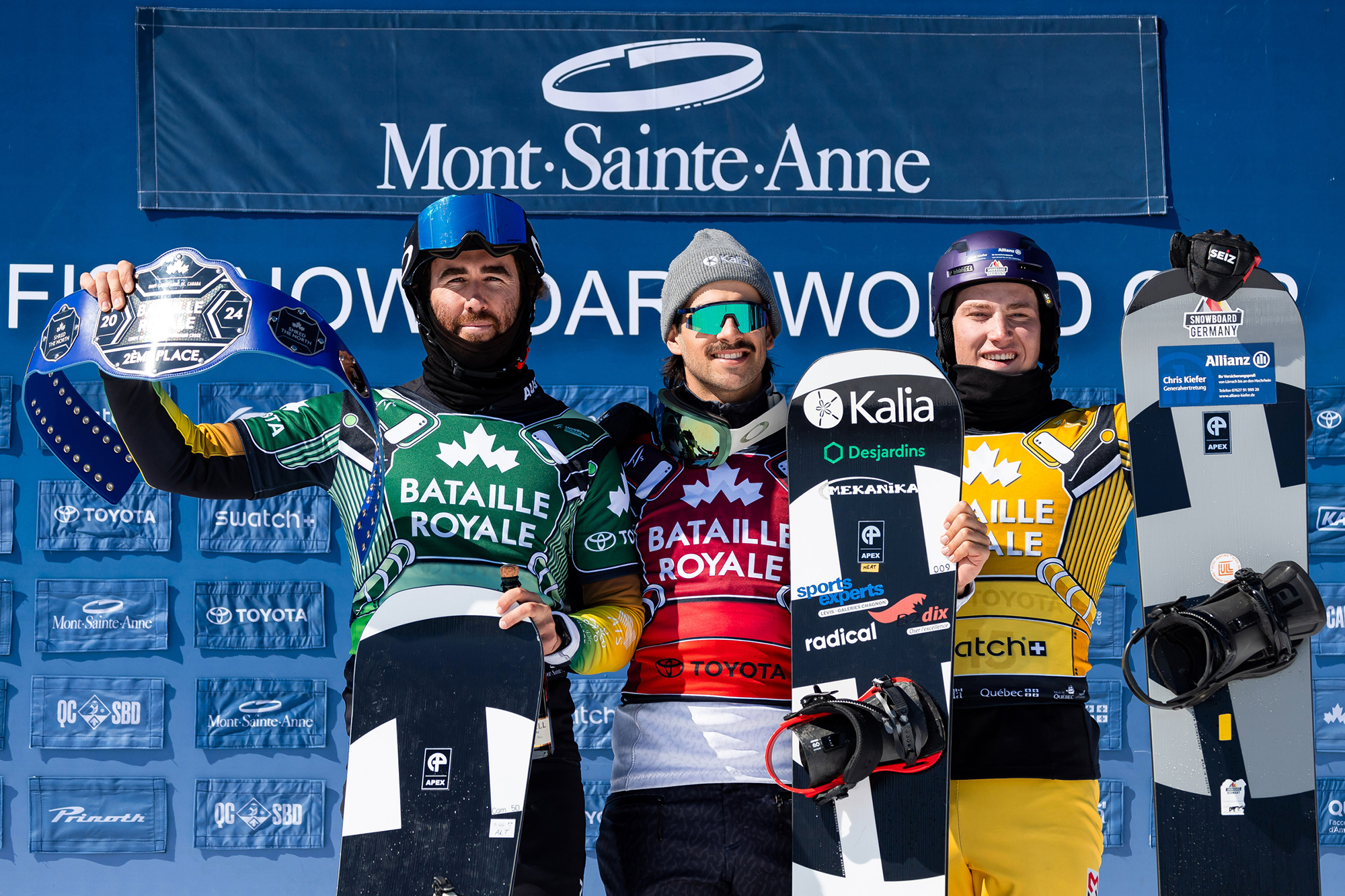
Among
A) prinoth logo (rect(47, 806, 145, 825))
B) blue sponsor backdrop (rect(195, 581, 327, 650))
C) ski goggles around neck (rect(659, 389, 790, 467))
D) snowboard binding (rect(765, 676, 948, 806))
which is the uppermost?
ski goggles around neck (rect(659, 389, 790, 467))

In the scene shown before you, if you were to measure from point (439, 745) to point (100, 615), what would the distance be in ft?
7.57

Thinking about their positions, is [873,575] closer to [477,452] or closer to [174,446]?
[477,452]

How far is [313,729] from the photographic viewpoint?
354 cm

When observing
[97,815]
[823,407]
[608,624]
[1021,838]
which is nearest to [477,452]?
[608,624]

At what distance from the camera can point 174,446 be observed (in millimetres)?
1897

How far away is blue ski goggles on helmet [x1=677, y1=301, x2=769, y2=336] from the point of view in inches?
82.5

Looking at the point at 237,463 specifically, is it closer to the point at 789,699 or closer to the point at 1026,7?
the point at 789,699

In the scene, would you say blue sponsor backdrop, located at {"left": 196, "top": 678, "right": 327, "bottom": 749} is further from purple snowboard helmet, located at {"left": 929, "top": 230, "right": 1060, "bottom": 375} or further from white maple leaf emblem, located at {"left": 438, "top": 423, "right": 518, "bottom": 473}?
purple snowboard helmet, located at {"left": 929, "top": 230, "right": 1060, "bottom": 375}

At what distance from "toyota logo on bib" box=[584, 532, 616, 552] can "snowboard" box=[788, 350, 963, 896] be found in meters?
0.37

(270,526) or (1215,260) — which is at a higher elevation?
(1215,260)

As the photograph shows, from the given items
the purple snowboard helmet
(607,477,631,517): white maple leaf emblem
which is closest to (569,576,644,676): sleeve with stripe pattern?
(607,477,631,517): white maple leaf emblem

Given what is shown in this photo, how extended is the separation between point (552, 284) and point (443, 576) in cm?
190

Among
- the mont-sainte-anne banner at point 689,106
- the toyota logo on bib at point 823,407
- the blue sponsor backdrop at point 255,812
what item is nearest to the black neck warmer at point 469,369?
the toyota logo on bib at point 823,407

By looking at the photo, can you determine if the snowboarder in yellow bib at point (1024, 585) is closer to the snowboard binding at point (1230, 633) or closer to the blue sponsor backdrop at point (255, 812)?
the snowboard binding at point (1230, 633)
